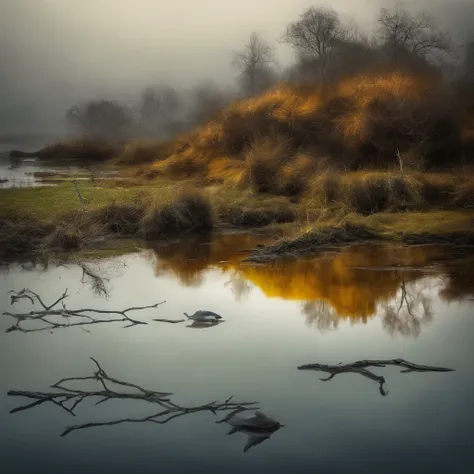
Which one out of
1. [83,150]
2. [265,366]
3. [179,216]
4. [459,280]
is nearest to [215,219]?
[179,216]

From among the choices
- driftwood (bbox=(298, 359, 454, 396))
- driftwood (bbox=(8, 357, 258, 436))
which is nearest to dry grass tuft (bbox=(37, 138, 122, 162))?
driftwood (bbox=(8, 357, 258, 436))

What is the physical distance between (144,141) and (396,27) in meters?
6.87

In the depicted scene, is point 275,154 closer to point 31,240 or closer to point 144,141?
point 144,141

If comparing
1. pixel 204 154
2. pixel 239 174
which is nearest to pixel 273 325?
pixel 239 174

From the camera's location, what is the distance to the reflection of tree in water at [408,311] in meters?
5.96

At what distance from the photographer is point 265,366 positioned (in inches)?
196

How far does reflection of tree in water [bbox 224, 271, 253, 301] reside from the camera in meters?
7.27

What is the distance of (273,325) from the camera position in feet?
19.9

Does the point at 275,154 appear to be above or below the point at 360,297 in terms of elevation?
above

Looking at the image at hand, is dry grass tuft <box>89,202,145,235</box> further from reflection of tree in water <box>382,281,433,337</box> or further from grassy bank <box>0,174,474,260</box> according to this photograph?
reflection of tree in water <box>382,281,433,337</box>

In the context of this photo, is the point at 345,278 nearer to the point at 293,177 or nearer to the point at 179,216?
the point at 179,216

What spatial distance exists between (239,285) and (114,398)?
11.2 ft

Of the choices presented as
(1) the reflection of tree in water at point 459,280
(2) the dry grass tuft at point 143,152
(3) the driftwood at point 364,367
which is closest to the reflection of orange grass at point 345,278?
(1) the reflection of tree in water at point 459,280

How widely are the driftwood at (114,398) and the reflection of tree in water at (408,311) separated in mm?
2107
